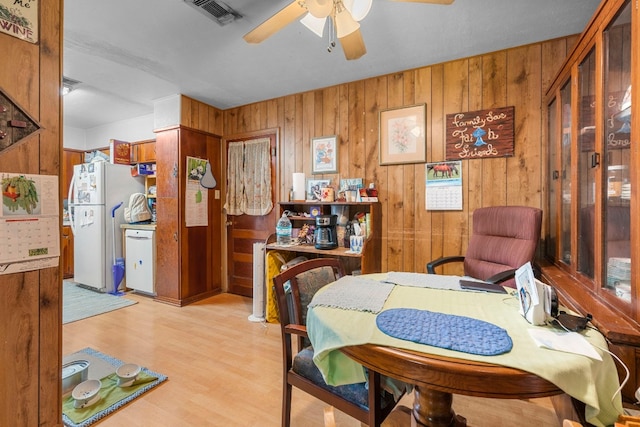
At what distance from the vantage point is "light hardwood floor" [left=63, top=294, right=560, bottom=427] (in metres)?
1.65

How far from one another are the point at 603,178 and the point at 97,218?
500 centimetres

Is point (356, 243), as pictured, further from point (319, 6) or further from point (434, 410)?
point (319, 6)

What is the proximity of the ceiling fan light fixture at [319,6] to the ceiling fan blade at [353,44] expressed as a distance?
0.85 feet

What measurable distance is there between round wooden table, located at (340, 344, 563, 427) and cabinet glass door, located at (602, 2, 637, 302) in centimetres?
82

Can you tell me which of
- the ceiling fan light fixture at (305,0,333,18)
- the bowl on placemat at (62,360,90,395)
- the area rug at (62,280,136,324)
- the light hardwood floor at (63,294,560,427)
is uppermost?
the ceiling fan light fixture at (305,0,333,18)

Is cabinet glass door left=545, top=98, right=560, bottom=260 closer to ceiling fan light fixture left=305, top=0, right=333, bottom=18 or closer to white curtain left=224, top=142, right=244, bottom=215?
ceiling fan light fixture left=305, top=0, right=333, bottom=18

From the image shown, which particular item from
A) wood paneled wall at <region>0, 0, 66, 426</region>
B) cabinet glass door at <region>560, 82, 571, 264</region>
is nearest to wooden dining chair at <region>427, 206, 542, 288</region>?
cabinet glass door at <region>560, 82, 571, 264</region>

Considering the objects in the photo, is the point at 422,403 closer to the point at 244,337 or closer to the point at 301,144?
the point at 244,337

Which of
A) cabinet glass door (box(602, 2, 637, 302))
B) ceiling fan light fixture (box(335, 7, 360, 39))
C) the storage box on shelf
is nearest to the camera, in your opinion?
cabinet glass door (box(602, 2, 637, 302))

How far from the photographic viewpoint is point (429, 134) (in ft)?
8.87

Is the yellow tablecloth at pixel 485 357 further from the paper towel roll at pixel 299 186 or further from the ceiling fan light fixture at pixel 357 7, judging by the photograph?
the paper towel roll at pixel 299 186

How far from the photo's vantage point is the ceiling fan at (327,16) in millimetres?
1353

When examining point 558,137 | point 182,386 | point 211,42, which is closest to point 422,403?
point 182,386

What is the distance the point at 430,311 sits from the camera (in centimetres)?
114
